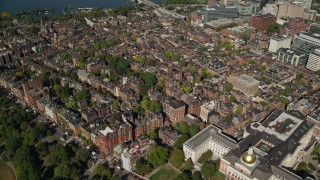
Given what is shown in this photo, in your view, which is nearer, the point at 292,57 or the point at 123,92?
the point at 123,92

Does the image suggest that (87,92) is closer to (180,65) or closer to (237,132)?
(180,65)

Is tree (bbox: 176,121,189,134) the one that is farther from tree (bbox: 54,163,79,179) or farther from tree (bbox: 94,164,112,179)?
tree (bbox: 54,163,79,179)

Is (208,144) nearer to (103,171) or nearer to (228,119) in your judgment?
(228,119)

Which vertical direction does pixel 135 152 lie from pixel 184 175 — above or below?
above

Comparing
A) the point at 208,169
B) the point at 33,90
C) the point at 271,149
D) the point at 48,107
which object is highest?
the point at 33,90

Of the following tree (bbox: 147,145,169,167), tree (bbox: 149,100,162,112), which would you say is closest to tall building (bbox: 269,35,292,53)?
tree (bbox: 149,100,162,112)

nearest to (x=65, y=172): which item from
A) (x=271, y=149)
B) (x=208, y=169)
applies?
(x=208, y=169)

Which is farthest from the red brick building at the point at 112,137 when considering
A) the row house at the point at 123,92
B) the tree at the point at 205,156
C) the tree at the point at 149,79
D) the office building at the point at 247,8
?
the office building at the point at 247,8

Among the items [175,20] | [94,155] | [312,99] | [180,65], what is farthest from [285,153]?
[175,20]
